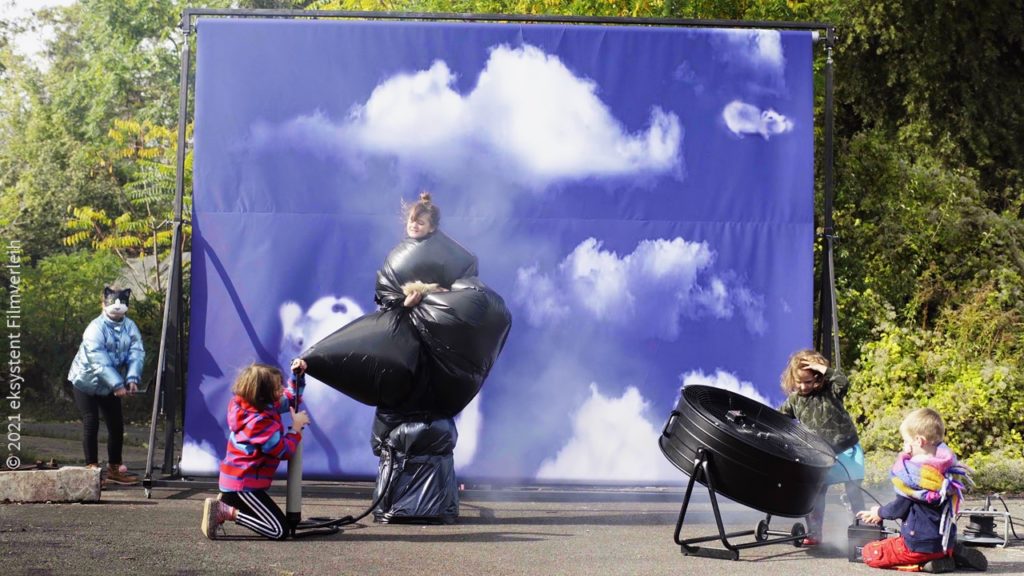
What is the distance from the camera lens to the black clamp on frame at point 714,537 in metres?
6.07

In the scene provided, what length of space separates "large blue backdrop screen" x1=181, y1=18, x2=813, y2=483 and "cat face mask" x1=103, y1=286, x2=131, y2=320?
27.4 inches

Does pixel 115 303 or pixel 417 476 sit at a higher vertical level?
pixel 115 303

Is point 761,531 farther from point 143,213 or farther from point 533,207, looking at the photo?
point 143,213

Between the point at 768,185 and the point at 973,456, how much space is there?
3.52 meters

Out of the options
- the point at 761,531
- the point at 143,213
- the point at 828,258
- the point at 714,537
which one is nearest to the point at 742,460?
the point at 714,537

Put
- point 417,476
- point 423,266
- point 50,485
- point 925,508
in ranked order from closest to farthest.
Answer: point 925,508 → point 417,476 → point 423,266 → point 50,485

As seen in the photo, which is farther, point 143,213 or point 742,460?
point 143,213

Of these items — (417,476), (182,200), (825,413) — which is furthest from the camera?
(182,200)

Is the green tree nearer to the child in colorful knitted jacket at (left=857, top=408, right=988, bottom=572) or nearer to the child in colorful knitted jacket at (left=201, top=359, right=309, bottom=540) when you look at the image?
the child in colorful knitted jacket at (left=201, top=359, right=309, bottom=540)

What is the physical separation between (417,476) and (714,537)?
6.44 feet

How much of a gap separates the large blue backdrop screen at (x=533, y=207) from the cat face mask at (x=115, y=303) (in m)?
0.70

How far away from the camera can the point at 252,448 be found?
6.46 m

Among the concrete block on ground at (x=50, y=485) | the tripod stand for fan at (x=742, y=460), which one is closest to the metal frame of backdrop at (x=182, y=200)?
the concrete block on ground at (x=50, y=485)

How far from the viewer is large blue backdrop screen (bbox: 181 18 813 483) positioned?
8.63 meters
